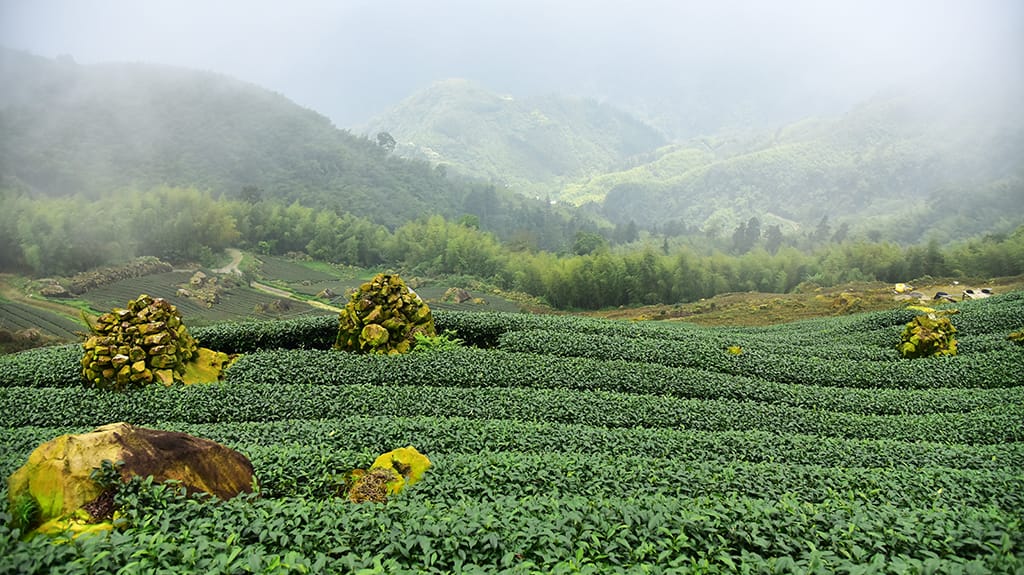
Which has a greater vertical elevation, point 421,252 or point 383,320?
point 421,252

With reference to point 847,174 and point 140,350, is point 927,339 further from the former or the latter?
point 847,174

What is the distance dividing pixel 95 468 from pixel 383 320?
343 inches

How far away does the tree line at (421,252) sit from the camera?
23.2 m

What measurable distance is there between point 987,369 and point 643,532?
13.1 metres

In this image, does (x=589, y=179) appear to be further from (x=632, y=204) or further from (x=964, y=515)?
(x=964, y=515)

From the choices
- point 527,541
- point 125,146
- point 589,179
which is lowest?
point 527,541

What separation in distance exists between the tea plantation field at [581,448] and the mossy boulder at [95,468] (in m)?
0.27

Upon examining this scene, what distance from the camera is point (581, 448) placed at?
8586mm

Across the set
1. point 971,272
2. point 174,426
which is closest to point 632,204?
point 971,272

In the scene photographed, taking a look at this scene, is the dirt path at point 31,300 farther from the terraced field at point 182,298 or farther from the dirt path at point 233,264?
the dirt path at point 233,264

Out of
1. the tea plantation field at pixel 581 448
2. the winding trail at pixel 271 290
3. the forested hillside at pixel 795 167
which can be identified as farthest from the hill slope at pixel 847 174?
the tea plantation field at pixel 581 448

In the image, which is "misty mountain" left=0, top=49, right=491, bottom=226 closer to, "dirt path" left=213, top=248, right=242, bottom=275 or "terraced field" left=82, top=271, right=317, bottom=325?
"terraced field" left=82, top=271, right=317, bottom=325

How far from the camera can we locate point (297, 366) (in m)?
12.5

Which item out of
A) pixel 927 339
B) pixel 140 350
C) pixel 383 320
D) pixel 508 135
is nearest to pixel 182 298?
pixel 140 350
